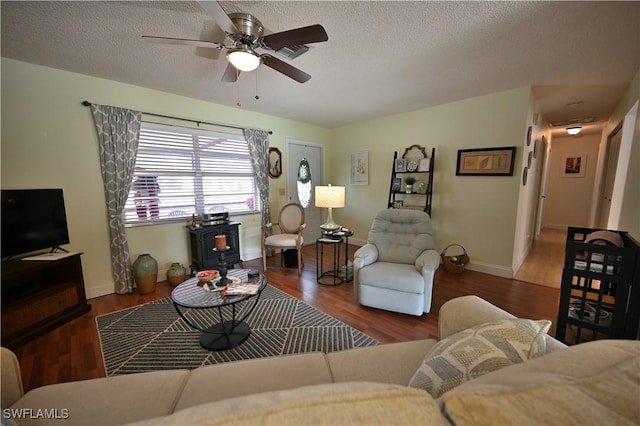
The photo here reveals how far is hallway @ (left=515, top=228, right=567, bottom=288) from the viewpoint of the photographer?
306 centimetres

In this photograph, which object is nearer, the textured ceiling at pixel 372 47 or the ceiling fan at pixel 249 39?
the ceiling fan at pixel 249 39

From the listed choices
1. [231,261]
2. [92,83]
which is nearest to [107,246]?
[231,261]

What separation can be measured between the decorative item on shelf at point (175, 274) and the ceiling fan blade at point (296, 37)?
2674 millimetres

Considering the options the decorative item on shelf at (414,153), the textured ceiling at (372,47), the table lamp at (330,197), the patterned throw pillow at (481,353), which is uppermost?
the textured ceiling at (372,47)

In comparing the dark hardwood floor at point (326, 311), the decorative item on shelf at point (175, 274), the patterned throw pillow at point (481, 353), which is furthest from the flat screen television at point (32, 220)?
the patterned throw pillow at point (481, 353)

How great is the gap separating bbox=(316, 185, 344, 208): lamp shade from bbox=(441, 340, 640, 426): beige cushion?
2582 millimetres

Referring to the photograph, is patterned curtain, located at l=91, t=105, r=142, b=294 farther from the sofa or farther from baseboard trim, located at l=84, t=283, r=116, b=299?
the sofa

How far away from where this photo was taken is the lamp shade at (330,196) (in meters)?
3.02

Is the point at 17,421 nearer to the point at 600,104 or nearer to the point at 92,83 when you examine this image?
the point at 92,83

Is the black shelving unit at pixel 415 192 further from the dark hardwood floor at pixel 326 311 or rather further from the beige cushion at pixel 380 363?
the beige cushion at pixel 380 363

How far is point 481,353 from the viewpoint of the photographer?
73 centimetres

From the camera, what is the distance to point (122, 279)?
2746mm

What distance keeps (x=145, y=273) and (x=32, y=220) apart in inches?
40.8

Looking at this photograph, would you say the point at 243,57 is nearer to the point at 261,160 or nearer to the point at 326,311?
the point at 326,311
